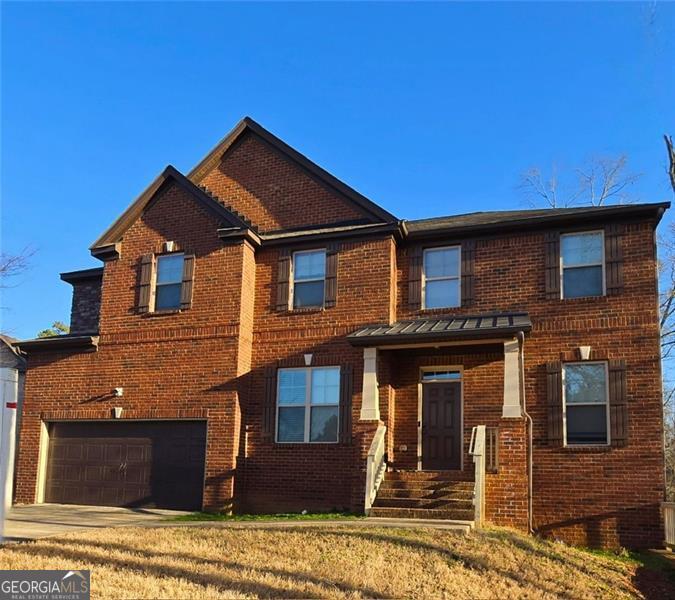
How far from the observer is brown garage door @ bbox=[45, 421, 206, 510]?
15602 millimetres

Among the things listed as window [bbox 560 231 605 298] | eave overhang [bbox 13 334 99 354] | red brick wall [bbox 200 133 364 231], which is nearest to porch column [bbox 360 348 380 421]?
red brick wall [bbox 200 133 364 231]

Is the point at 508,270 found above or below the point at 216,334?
above

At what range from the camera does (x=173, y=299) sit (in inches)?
655

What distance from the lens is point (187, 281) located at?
16.4 meters

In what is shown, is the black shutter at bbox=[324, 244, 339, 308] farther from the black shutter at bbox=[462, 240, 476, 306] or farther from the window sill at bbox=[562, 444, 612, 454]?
the window sill at bbox=[562, 444, 612, 454]

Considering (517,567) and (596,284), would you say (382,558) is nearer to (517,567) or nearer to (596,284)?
(517,567)

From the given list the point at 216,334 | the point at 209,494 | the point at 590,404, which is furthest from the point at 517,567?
the point at 216,334

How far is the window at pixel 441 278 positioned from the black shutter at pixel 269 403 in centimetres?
362

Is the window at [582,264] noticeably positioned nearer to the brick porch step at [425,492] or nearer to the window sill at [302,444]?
the brick porch step at [425,492]

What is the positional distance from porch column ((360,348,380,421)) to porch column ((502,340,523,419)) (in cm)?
247

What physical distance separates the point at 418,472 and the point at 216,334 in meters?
5.28

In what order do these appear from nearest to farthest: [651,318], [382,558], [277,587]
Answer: [277,587] < [382,558] < [651,318]

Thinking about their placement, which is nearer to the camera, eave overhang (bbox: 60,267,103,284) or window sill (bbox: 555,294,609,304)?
window sill (bbox: 555,294,609,304)

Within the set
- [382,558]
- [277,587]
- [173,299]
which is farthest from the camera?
[173,299]
